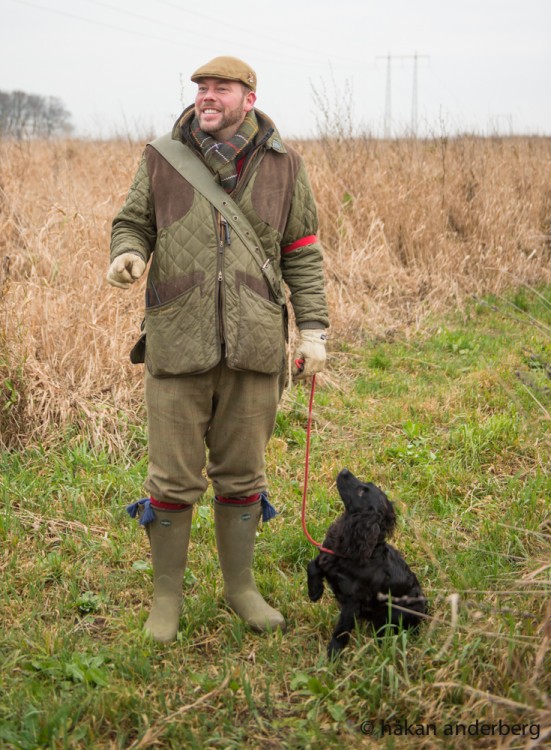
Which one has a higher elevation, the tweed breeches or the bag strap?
the bag strap

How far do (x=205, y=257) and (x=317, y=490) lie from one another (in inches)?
68.3

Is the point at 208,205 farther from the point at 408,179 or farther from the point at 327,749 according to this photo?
the point at 408,179

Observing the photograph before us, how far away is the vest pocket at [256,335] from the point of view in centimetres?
264

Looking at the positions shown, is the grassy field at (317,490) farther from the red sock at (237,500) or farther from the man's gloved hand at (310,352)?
the man's gloved hand at (310,352)

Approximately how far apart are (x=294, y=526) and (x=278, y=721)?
4.21 ft

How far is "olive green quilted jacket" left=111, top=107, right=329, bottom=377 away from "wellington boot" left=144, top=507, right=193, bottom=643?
1.96 feet

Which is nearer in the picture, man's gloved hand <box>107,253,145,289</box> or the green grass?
the green grass

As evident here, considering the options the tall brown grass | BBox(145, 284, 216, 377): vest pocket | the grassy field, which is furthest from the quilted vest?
the tall brown grass

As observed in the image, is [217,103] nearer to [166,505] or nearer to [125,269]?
[125,269]

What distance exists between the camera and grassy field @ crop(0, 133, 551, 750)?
2342 mm

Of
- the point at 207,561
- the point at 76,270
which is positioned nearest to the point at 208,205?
the point at 207,561

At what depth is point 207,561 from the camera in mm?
3301

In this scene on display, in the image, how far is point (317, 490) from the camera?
12.9 ft

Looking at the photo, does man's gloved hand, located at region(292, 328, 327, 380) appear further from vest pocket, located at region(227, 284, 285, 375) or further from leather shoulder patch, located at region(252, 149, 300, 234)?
leather shoulder patch, located at region(252, 149, 300, 234)
